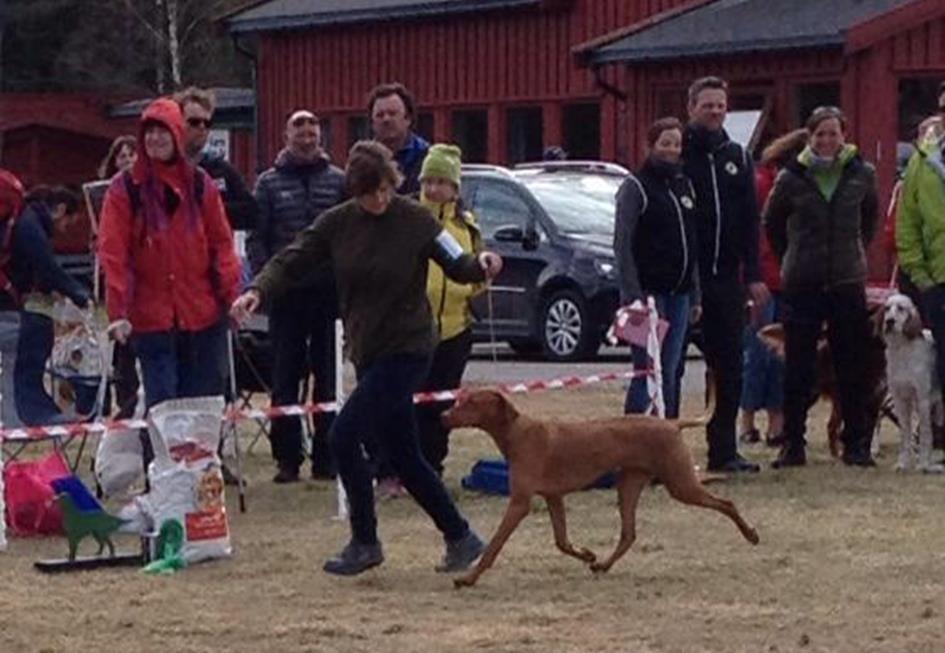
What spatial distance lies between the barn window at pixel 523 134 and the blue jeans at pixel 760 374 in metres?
20.8

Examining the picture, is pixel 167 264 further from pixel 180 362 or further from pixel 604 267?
pixel 604 267

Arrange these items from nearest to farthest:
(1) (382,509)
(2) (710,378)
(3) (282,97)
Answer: (1) (382,509), (2) (710,378), (3) (282,97)

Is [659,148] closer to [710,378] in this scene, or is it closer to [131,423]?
[710,378]

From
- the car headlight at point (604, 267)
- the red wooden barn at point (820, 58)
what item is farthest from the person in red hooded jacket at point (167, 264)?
the red wooden barn at point (820, 58)

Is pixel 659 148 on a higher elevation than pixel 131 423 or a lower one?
higher

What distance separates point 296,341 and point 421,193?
1260mm

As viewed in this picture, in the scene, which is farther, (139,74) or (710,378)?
(139,74)

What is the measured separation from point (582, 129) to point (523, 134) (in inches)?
45.8

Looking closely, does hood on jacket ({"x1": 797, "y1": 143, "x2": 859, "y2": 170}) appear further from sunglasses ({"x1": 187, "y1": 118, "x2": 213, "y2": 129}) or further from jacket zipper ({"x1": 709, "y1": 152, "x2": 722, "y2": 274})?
sunglasses ({"x1": 187, "y1": 118, "x2": 213, "y2": 129})

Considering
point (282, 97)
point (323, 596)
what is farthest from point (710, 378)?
point (282, 97)

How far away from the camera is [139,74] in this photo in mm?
62000

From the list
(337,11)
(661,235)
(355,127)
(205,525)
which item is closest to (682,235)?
(661,235)

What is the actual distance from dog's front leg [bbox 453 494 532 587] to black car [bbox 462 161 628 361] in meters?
12.8

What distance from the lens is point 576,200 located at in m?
24.4
